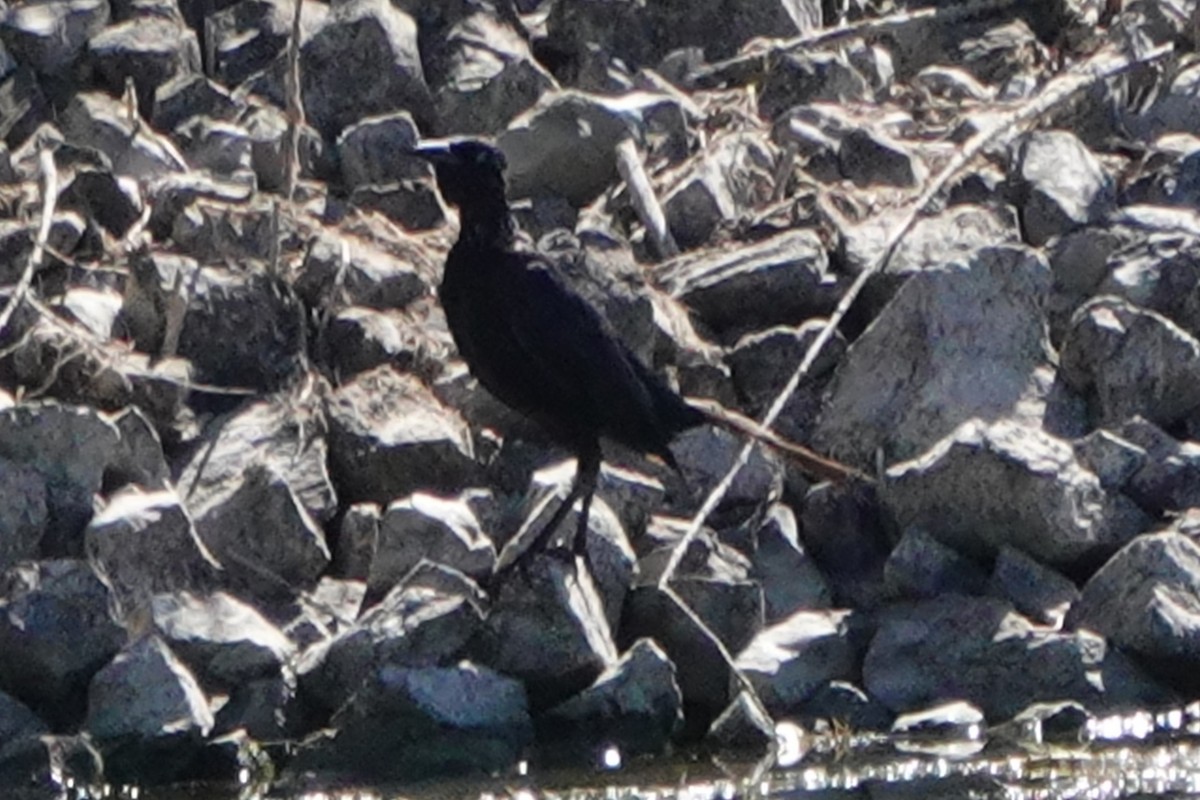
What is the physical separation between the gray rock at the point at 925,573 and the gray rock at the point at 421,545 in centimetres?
118

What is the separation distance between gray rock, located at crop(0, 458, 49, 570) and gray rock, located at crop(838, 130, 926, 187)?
3.43 metres

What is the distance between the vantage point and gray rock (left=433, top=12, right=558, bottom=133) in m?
11.5

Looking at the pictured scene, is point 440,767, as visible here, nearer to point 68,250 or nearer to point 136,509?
point 136,509

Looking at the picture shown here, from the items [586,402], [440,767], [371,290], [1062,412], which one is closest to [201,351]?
[371,290]

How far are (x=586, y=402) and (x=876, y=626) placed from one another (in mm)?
1077

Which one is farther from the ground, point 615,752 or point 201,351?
point 201,351

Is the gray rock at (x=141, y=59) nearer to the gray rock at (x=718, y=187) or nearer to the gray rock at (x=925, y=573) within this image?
the gray rock at (x=718, y=187)

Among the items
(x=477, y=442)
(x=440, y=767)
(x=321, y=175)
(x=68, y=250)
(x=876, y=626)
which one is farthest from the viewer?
(x=321, y=175)

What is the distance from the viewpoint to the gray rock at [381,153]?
11.2 meters

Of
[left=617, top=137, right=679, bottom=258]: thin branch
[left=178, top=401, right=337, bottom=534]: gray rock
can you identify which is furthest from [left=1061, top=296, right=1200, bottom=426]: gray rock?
[left=178, top=401, right=337, bottom=534]: gray rock

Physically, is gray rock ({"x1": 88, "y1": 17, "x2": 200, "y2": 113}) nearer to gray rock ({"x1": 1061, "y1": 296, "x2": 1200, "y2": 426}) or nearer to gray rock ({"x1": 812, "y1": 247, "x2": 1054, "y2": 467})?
gray rock ({"x1": 812, "y1": 247, "x2": 1054, "y2": 467})

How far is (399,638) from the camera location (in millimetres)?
8578

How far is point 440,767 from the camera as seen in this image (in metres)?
8.45

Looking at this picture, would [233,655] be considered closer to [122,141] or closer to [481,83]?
[122,141]
